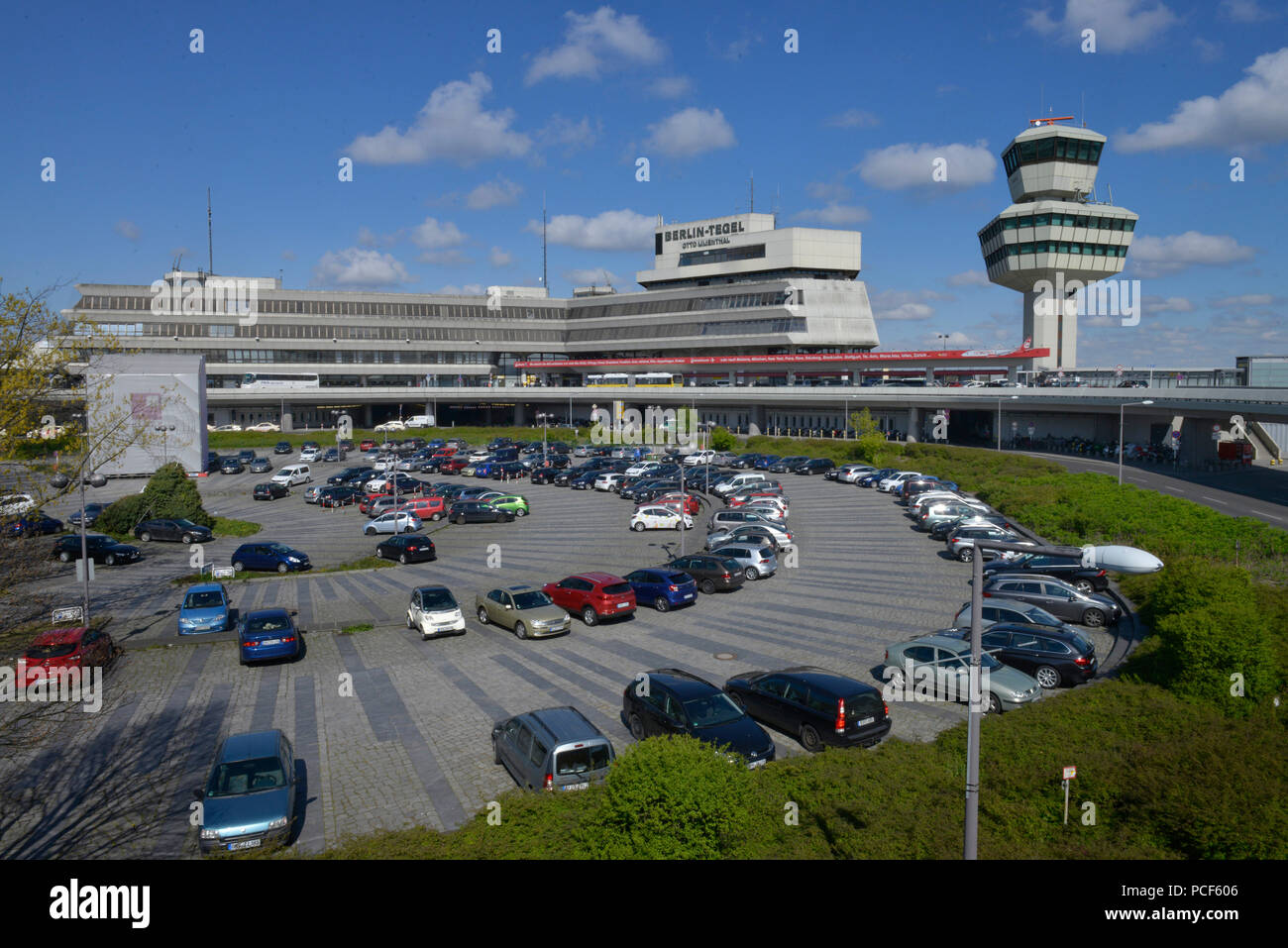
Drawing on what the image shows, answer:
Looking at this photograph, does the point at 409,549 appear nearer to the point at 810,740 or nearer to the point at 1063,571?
the point at 810,740

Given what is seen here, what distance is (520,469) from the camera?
63.6 metres

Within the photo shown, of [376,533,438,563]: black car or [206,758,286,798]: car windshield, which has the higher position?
[206,758,286,798]: car windshield

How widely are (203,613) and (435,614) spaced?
7.00m

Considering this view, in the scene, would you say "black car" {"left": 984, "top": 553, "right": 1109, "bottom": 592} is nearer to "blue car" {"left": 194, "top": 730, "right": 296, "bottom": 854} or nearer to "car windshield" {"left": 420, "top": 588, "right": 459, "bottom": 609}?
"car windshield" {"left": 420, "top": 588, "right": 459, "bottom": 609}

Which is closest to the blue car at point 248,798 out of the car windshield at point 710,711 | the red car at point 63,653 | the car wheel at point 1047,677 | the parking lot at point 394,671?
the parking lot at point 394,671

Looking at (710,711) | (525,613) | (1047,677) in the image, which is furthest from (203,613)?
(1047,677)

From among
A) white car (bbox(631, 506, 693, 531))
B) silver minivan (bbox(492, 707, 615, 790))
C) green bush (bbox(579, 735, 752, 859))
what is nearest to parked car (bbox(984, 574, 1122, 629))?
silver minivan (bbox(492, 707, 615, 790))

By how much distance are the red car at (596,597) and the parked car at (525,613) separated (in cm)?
72

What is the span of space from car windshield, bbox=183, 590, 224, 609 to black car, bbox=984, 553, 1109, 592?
77.1 feet

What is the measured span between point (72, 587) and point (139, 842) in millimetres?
23234

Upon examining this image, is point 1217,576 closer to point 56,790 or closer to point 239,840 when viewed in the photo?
point 239,840

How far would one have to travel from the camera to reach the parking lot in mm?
12977

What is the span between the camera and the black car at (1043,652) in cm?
1795

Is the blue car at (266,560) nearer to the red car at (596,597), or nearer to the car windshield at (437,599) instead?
the car windshield at (437,599)
